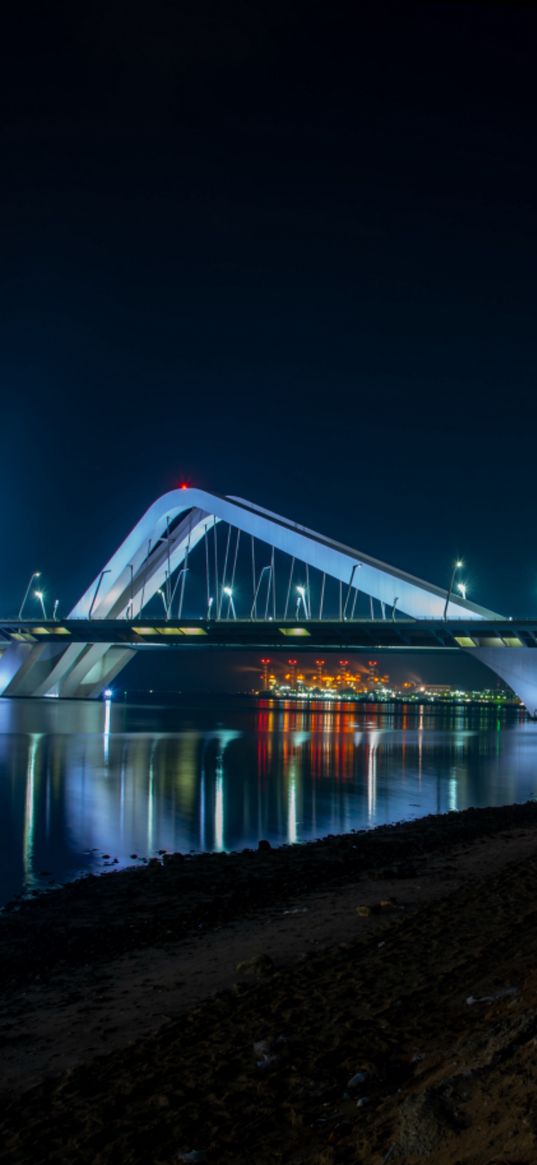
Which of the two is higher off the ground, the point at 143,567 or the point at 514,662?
the point at 143,567

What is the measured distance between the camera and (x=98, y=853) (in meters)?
14.5

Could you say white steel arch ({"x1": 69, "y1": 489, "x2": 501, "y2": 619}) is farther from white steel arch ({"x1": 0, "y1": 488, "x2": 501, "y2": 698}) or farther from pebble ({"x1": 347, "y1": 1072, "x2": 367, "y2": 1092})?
pebble ({"x1": 347, "y1": 1072, "x2": 367, "y2": 1092})

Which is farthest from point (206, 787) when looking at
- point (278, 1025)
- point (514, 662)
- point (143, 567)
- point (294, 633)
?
point (143, 567)

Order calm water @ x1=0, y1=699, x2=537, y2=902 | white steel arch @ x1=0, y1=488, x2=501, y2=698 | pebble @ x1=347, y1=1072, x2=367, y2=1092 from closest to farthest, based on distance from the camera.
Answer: pebble @ x1=347, y1=1072, x2=367, y2=1092 → calm water @ x1=0, y1=699, x2=537, y2=902 → white steel arch @ x1=0, y1=488, x2=501, y2=698

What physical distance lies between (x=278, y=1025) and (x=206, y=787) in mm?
18955

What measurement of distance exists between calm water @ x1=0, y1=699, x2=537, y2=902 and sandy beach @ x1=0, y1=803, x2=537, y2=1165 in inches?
155

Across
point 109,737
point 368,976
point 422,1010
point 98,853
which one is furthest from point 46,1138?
point 109,737

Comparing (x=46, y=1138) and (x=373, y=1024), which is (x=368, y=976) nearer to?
(x=373, y=1024)

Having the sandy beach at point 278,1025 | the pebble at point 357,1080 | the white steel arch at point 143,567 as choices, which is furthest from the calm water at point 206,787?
the white steel arch at point 143,567

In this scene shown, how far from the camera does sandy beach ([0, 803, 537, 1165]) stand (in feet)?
11.3

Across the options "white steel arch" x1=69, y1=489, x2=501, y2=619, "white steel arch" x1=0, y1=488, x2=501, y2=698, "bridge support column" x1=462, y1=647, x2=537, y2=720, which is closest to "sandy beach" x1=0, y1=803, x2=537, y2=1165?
"bridge support column" x1=462, y1=647, x2=537, y2=720

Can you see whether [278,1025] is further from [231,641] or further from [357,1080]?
[231,641]

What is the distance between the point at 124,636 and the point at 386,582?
18.1m

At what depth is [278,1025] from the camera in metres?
5.12
